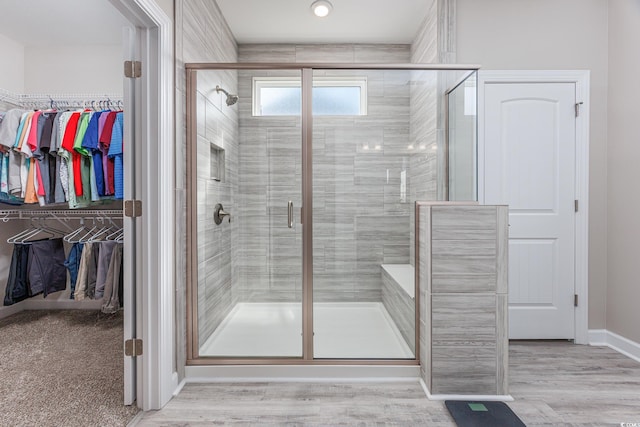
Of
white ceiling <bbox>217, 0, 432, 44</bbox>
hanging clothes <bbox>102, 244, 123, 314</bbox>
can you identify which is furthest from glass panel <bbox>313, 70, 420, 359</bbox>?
hanging clothes <bbox>102, 244, 123, 314</bbox>

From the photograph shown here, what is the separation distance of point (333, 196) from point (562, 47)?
7.36 feet

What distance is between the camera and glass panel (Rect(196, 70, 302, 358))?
7.02 ft

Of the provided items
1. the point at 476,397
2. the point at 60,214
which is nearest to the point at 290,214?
the point at 476,397

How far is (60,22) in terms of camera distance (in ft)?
9.80

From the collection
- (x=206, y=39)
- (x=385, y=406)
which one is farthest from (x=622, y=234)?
(x=206, y=39)

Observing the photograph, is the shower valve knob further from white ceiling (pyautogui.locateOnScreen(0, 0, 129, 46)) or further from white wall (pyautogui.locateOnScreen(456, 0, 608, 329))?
white wall (pyautogui.locateOnScreen(456, 0, 608, 329))

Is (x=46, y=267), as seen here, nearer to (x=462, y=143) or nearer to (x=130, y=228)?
(x=130, y=228)

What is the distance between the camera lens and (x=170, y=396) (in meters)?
1.89

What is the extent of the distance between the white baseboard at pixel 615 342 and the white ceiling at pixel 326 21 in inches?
118

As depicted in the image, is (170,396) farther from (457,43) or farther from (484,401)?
(457,43)

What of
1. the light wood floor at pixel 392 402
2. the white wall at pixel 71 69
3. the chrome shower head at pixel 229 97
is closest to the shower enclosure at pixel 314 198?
the chrome shower head at pixel 229 97

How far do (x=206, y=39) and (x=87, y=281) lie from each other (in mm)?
2231

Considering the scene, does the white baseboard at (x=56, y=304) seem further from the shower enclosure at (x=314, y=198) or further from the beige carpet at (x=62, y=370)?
the shower enclosure at (x=314, y=198)

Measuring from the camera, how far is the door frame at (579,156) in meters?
2.60
